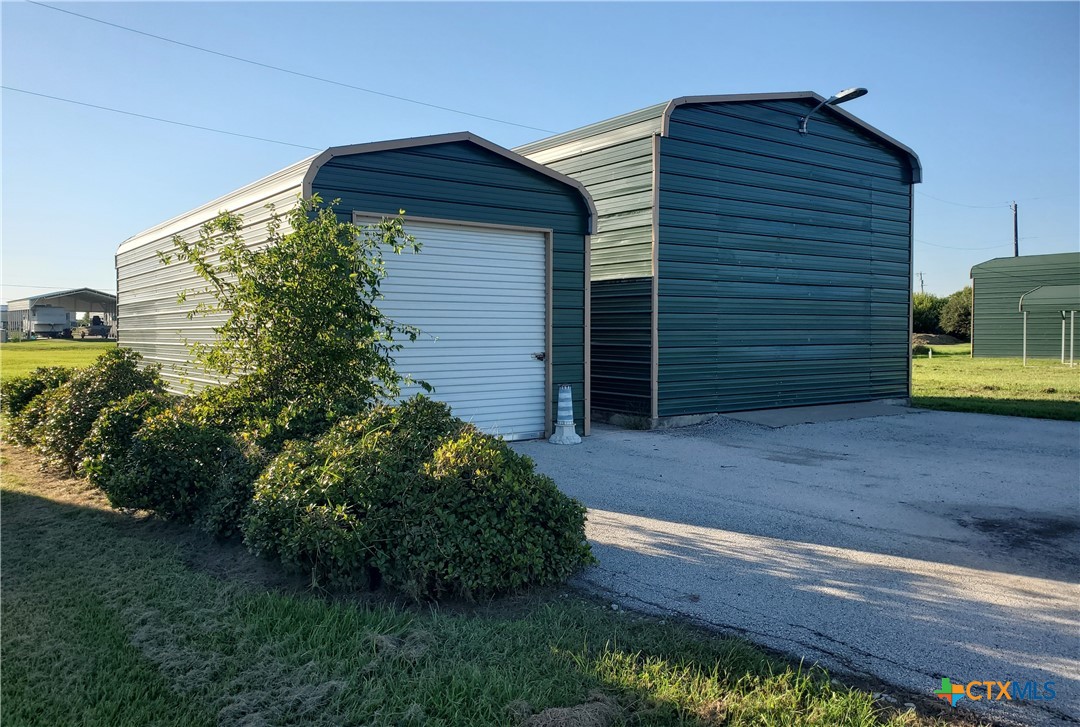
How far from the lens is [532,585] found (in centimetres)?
438

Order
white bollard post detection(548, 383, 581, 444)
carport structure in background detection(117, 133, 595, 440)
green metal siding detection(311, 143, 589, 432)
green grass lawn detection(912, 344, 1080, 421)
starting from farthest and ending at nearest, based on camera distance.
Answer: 1. green grass lawn detection(912, 344, 1080, 421)
2. white bollard post detection(548, 383, 581, 444)
3. carport structure in background detection(117, 133, 595, 440)
4. green metal siding detection(311, 143, 589, 432)

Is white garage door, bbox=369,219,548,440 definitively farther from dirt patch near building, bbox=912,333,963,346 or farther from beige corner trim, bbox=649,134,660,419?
dirt patch near building, bbox=912,333,963,346

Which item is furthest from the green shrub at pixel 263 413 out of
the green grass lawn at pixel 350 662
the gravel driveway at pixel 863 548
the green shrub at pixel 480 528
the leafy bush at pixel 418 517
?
the gravel driveway at pixel 863 548

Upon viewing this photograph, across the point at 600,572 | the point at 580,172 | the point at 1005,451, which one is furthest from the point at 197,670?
the point at 580,172

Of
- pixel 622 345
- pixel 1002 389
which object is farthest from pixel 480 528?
pixel 1002 389

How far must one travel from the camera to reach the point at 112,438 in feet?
19.6

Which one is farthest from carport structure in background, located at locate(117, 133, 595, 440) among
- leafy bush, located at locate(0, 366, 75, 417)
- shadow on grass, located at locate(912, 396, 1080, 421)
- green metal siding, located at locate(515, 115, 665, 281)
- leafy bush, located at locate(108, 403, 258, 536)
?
shadow on grass, located at locate(912, 396, 1080, 421)

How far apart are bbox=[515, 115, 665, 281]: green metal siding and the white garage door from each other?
1960mm

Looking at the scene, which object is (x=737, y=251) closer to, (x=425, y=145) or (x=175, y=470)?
(x=425, y=145)

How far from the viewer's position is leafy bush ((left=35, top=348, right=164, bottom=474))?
750 cm

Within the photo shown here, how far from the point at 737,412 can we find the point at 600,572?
818 cm

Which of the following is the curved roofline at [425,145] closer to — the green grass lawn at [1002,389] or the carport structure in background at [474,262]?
the carport structure in background at [474,262]

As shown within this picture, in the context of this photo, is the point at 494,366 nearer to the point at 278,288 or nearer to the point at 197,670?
the point at 278,288

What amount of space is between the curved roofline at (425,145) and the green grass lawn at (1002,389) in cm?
897
